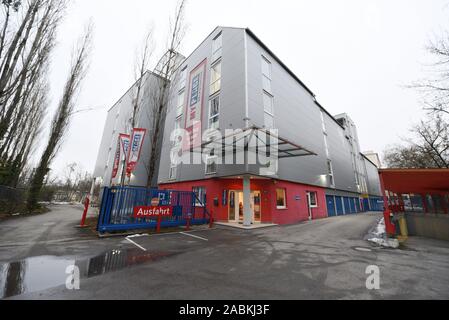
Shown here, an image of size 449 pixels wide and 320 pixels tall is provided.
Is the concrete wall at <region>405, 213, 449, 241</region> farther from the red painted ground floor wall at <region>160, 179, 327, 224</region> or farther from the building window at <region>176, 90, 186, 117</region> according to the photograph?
the building window at <region>176, 90, 186, 117</region>

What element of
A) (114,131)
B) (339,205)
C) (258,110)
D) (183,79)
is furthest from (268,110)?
(114,131)

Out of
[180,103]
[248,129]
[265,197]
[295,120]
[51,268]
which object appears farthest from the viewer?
[180,103]

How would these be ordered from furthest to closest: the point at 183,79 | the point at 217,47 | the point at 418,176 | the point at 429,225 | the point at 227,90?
1. the point at 183,79
2. the point at 217,47
3. the point at 227,90
4. the point at 429,225
5. the point at 418,176

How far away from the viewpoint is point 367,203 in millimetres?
35125

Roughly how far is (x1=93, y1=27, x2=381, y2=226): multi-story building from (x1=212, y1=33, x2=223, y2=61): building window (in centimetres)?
12

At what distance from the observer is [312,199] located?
18.3m

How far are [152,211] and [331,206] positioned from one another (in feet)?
69.4

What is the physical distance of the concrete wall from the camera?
812 centimetres

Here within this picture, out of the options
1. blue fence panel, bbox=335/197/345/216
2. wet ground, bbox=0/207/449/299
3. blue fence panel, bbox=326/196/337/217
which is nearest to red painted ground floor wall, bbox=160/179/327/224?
wet ground, bbox=0/207/449/299

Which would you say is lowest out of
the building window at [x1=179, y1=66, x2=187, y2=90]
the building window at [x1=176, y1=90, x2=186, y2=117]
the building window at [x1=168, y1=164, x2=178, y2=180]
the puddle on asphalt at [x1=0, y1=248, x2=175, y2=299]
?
the puddle on asphalt at [x1=0, y1=248, x2=175, y2=299]

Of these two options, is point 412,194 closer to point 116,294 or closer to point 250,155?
point 250,155

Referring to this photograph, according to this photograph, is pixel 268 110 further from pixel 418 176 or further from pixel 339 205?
pixel 339 205
